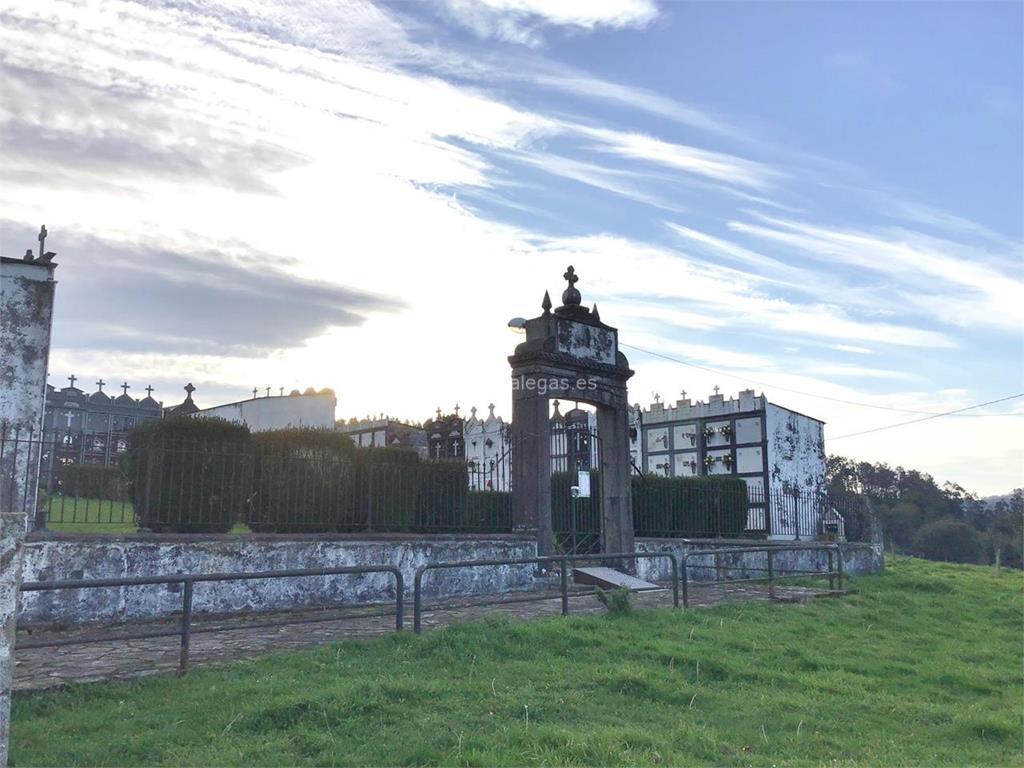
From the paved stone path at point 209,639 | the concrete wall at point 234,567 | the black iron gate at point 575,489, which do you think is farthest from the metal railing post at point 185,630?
the black iron gate at point 575,489

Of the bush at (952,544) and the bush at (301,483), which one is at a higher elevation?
the bush at (301,483)

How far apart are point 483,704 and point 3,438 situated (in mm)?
6017

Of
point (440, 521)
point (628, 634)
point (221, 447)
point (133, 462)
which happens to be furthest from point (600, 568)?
point (133, 462)

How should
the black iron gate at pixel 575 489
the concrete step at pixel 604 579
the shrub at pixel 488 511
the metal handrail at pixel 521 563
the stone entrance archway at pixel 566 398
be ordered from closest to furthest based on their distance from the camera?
the metal handrail at pixel 521 563, the concrete step at pixel 604 579, the stone entrance archway at pixel 566 398, the shrub at pixel 488 511, the black iron gate at pixel 575 489

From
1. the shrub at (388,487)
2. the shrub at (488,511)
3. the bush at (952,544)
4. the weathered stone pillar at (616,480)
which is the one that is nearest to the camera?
the shrub at (388,487)

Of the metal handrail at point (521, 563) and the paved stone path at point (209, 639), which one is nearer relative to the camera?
the paved stone path at point (209, 639)

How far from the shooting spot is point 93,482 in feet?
33.9

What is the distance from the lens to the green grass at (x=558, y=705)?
507cm

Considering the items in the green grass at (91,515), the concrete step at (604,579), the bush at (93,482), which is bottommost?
the concrete step at (604,579)

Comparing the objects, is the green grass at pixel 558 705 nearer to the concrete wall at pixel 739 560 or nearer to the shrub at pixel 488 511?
the shrub at pixel 488 511

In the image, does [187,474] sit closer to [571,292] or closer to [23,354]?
[23,354]

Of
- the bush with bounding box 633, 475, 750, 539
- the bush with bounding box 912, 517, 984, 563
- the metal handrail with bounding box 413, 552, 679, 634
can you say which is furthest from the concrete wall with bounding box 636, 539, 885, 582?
the bush with bounding box 912, 517, 984, 563

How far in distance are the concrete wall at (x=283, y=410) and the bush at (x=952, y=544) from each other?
33753 millimetres

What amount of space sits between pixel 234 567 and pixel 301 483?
5.73 feet
